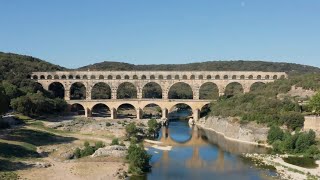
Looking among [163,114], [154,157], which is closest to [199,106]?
[163,114]

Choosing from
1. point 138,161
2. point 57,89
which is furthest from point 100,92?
point 138,161

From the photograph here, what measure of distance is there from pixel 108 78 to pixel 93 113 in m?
9.08

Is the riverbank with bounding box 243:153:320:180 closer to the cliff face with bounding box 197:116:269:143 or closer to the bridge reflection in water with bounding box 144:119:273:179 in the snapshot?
the bridge reflection in water with bounding box 144:119:273:179

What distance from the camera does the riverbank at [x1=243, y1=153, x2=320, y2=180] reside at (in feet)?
140

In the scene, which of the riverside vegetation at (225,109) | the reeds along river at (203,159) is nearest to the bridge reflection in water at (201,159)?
the reeds along river at (203,159)

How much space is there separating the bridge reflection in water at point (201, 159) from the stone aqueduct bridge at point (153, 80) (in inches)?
636

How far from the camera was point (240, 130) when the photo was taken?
6688 cm

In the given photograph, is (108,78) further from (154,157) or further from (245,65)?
(245,65)

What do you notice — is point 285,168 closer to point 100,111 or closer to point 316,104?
point 316,104

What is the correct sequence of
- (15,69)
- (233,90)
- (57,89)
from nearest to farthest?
(15,69) < (57,89) < (233,90)

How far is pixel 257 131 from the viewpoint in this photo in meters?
64.2

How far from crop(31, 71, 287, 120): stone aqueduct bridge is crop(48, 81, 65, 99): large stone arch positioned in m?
1.48

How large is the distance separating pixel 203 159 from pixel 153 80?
44.7 metres

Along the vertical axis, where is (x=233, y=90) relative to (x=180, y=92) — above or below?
above
